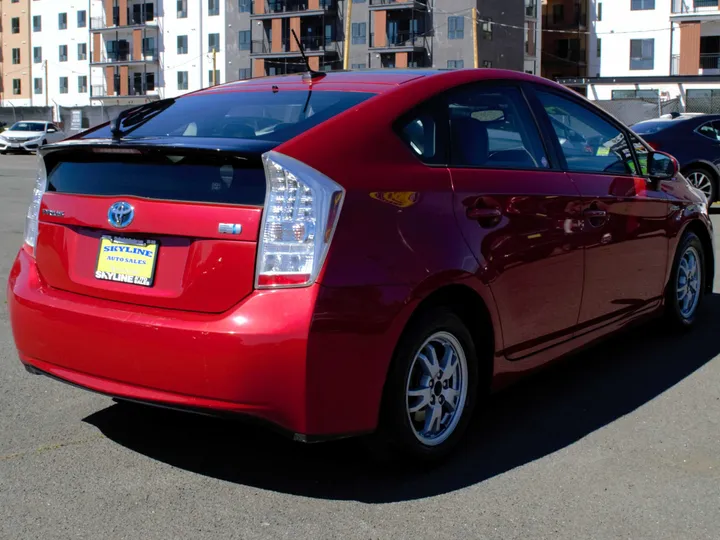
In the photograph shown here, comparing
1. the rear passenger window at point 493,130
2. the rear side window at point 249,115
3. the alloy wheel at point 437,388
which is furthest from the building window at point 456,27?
the alloy wheel at point 437,388

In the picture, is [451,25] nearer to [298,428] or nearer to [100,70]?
[100,70]

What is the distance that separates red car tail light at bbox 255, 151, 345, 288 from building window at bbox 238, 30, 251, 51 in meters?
76.5

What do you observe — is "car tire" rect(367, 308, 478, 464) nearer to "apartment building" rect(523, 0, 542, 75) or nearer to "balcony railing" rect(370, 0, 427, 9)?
"balcony railing" rect(370, 0, 427, 9)

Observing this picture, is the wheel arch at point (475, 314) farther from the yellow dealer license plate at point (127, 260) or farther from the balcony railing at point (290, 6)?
the balcony railing at point (290, 6)

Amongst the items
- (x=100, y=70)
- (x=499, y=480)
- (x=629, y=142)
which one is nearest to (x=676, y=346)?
(x=629, y=142)

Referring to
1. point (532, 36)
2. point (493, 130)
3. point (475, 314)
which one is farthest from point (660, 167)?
point (532, 36)

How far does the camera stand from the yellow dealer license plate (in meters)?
3.45

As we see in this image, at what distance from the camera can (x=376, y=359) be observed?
3.32 m

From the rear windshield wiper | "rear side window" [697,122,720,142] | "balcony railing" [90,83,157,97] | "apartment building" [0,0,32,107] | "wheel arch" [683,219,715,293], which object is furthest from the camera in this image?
"apartment building" [0,0,32,107]

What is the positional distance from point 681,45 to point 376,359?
64.4 metres

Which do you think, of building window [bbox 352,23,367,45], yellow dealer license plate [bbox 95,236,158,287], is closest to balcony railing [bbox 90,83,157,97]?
building window [bbox 352,23,367,45]

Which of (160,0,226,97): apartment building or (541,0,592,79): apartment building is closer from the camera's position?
(541,0,592,79): apartment building

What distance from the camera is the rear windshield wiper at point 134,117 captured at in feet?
12.8

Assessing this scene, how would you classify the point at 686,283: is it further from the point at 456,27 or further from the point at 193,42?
the point at 193,42
